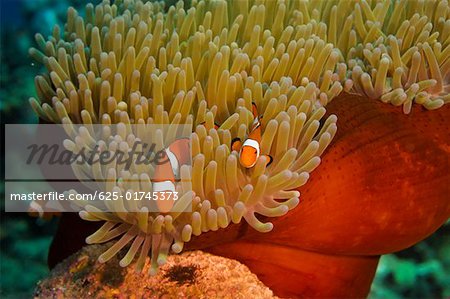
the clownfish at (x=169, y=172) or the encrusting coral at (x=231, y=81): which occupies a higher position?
the encrusting coral at (x=231, y=81)

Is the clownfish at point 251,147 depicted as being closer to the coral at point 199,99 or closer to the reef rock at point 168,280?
the coral at point 199,99

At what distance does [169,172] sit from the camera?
123 cm

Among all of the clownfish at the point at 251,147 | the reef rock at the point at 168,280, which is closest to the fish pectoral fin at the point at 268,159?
the clownfish at the point at 251,147

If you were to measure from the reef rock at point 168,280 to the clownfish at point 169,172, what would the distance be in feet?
0.69

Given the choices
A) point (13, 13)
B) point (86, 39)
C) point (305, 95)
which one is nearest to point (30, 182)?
point (86, 39)

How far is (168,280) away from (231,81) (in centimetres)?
58

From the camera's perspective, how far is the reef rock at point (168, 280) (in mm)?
1294

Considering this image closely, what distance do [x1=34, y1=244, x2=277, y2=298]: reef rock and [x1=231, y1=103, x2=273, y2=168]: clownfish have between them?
31 cm

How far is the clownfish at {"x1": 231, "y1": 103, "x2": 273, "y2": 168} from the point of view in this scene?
1.21 meters

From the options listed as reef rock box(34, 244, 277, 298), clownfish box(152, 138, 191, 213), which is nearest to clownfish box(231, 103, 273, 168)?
clownfish box(152, 138, 191, 213)

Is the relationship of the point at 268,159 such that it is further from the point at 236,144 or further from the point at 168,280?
the point at 168,280

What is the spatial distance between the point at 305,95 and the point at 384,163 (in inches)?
11.7

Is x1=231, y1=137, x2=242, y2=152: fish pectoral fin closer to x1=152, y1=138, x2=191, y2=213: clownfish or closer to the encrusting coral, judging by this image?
the encrusting coral

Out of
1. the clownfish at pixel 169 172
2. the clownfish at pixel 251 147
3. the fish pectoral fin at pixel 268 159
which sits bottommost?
the clownfish at pixel 169 172
